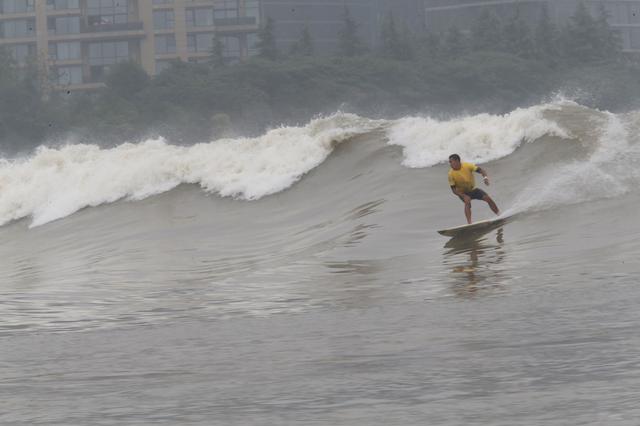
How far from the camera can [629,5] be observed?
136750 millimetres

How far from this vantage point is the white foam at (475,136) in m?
26.7

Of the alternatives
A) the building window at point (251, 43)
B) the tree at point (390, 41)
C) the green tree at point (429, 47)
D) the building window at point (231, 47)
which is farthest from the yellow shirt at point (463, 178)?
the building window at point (231, 47)

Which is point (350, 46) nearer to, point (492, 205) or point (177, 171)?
point (177, 171)

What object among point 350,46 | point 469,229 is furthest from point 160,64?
point 469,229

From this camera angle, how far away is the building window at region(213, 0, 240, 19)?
11781cm

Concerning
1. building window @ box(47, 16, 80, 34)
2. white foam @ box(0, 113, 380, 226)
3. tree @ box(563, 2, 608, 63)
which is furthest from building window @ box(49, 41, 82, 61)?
white foam @ box(0, 113, 380, 226)

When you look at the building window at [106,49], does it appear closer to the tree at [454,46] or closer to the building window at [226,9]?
the building window at [226,9]

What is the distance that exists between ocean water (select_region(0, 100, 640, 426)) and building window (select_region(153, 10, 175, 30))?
277 ft

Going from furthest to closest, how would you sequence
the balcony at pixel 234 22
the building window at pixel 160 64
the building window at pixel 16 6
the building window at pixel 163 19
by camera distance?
1. the building window at pixel 16 6
2. the balcony at pixel 234 22
3. the building window at pixel 163 19
4. the building window at pixel 160 64

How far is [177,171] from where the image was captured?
31344mm

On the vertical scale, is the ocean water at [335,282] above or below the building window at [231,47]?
above

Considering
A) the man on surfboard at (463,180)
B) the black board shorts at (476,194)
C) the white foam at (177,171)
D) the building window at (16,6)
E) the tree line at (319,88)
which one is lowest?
the tree line at (319,88)

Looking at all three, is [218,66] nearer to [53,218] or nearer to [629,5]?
[629,5]

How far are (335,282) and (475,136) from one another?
1230 cm
